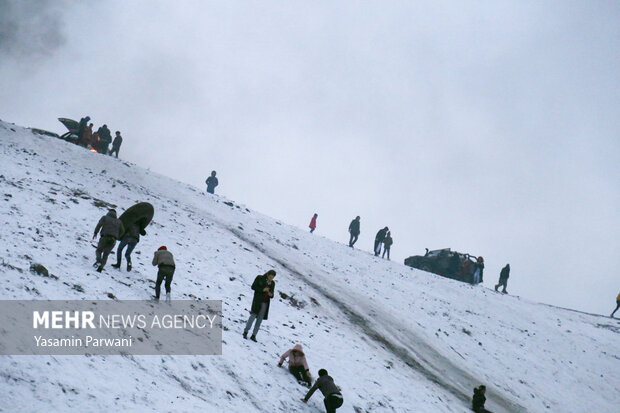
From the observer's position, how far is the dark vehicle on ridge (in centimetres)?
3425

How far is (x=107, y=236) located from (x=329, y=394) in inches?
299

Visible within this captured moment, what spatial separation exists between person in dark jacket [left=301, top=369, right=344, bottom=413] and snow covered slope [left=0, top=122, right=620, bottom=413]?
1.76ft

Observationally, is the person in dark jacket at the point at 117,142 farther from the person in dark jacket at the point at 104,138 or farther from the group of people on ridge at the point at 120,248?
the group of people on ridge at the point at 120,248

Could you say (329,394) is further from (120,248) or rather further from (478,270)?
(478,270)

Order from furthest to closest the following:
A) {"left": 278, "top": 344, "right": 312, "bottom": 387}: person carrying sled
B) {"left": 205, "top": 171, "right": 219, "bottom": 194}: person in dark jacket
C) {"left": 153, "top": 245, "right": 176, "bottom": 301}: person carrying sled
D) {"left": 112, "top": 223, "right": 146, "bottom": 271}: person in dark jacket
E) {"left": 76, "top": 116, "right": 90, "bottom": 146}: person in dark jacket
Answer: {"left": 205, "top": 171, "right": 219, "bottom": 194}: person in dark jacket < {"left": 76, "top": 116, "right": 90, "bottom": 146}: person in dark jacket < {"left": 112, "top": 223, "right": 146, "bottom": 271}: person in dark jacket < {"left": 153, "top": 245, "right": 176, "bottom": 301}: person carrying sled < {"left": 278, "top": 344, "right": 312, "bottom": 387}: person carrying sled

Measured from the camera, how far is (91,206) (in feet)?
59.7

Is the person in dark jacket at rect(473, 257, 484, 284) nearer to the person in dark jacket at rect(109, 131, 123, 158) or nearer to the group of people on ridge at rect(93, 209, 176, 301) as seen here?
the group of people on ridge at rect(93, 209, 176, 301)

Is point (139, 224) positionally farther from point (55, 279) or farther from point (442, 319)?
point (442, 319)

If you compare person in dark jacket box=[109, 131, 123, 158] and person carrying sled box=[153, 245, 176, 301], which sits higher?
person in dark jacket box=[109, 131, 123, 158]

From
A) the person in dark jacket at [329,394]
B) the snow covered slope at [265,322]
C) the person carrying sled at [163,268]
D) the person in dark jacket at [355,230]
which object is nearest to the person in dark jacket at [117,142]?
the snow covered slope at [265,322]

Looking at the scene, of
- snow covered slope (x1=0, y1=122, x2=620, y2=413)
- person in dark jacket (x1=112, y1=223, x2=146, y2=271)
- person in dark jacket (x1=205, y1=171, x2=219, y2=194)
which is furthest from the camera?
person in dark jacket (x1=205, y1=171, x2=219, y2=194)

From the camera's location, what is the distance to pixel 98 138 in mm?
31984

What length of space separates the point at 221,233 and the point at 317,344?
10.4 metres

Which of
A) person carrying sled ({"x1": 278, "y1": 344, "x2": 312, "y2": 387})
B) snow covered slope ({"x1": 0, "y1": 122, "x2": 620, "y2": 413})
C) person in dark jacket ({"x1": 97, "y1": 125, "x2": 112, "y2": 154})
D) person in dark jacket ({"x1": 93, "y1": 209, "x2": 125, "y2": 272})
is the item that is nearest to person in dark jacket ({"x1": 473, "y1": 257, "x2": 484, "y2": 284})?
snow covered slope ({"x1": 0, "y1": 122, "x2": 620, "y2": 413})
